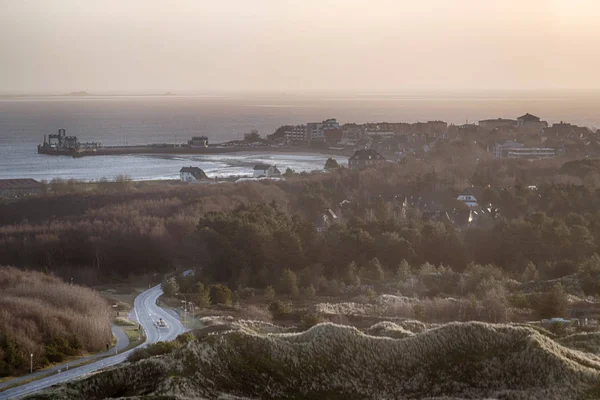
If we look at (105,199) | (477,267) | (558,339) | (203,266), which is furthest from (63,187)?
(558,339)

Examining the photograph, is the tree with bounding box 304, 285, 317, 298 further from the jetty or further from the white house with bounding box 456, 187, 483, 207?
the jetty

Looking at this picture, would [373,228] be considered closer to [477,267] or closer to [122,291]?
[477,267]

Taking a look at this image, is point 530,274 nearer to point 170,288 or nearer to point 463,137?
point 170,288

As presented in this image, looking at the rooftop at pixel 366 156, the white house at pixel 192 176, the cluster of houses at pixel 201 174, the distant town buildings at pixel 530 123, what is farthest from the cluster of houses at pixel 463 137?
the white house at pixel 192 176

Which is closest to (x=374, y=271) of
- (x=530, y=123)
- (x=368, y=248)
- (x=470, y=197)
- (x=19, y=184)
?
(x=368, y=248)

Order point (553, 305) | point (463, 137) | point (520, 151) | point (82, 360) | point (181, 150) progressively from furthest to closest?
1. point (181, 150)
2. point (463, 137)
3. point (520, 151)
4. point (553, 305)
5. point (82, 360)

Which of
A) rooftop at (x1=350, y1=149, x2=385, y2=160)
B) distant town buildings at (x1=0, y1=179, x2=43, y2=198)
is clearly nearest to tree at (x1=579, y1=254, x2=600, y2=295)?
distant town buildings at (x1=0, y1=179, x2=43, y2=198)
